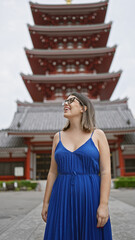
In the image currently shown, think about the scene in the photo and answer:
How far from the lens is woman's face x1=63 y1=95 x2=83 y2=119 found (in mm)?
1823

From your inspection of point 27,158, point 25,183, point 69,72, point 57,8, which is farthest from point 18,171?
point 57,8

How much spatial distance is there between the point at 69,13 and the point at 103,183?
22845mm

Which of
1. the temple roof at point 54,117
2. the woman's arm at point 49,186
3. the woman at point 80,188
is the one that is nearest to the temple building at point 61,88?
the temple roof at point 54,117

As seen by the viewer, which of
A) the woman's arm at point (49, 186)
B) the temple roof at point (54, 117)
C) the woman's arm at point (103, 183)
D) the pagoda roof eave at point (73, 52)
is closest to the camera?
the woman's arm at point (103, 183)

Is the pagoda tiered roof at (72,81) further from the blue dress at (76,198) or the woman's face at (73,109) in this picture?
the blue dress at (76,198)

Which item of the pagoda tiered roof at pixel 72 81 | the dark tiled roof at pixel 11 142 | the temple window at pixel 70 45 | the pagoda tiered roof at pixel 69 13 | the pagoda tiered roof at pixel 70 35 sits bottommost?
the dark tiled roof at pixel 11 142

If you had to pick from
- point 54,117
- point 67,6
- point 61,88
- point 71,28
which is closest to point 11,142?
point 54,117

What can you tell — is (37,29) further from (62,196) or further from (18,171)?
(62,196)

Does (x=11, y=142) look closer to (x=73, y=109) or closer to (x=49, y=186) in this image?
(x=49, y=186)

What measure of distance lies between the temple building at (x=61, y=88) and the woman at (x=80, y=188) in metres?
11.7

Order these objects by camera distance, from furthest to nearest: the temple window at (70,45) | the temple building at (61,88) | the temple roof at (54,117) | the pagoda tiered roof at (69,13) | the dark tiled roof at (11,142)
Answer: the temple window at (70,45)
the pagoda tiered roof at (69,13)
the temple building at (61,88)
the dark tiled roof at (11,142)
the temple roof at (54,117)

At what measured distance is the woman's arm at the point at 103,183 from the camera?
1521 mm

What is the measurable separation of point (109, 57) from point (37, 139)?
37.5ft

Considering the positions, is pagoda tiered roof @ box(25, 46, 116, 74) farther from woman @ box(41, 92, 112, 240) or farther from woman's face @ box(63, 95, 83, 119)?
woman @ box(41, 92, 112, 240)
